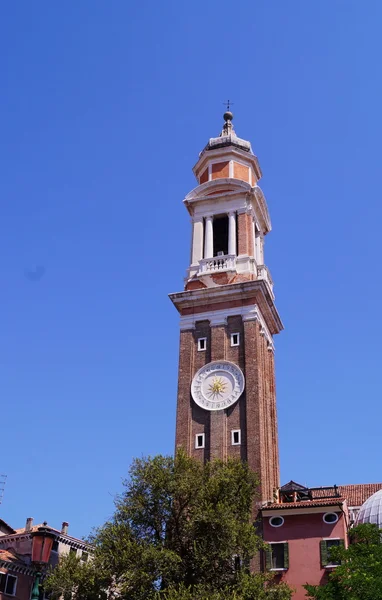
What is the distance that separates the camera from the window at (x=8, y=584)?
34.0 metres

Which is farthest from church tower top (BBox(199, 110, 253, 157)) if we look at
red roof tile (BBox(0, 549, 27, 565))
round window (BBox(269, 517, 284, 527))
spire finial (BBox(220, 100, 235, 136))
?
red roof tile (BBox(0, 549, 27, 565))

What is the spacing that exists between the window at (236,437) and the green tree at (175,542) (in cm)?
528

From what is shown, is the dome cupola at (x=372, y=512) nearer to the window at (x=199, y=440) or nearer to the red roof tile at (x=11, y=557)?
the window at (x=199, y=440)

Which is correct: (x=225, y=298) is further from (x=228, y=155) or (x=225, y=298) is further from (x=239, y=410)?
(x=228, y=155)

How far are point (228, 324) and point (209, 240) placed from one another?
665 cm

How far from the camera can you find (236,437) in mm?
36781

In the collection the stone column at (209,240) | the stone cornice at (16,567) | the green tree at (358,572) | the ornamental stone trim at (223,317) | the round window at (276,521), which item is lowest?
the green tree at (358,572)

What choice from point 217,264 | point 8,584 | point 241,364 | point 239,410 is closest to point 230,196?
point 217,264

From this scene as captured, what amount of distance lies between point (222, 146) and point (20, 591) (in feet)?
98.5

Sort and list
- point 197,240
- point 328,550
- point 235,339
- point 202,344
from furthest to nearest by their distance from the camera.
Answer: point 197,240
point 202,344
point 235,339
point 328,550

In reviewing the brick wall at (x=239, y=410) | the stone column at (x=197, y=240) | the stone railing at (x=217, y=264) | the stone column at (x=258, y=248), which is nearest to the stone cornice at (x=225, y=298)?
the brick wall at (x=239, y=410)

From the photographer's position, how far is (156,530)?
2977cm

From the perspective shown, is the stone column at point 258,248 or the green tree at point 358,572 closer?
the green tree at point 358,572

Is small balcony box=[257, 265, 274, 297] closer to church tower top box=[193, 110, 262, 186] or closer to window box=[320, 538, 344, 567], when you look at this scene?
A: church tower top box=[193, 110, 262, 186]
